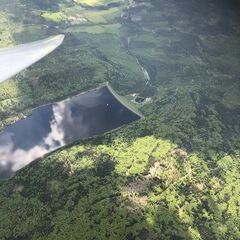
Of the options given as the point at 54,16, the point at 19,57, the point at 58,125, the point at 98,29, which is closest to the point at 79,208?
the point at 19,57

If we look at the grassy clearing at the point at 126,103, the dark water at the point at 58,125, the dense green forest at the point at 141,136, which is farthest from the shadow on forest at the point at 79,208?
the grassy clearing at the point at 126,103

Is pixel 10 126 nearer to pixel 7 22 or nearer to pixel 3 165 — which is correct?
pixel 3 165

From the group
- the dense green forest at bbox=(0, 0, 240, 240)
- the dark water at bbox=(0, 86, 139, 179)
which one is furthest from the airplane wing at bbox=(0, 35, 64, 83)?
the dense green forest at bbox=(0, 0, 240, 240)

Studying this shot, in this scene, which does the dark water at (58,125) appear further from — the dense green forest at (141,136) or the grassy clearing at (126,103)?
the dense green forest at (141,136)

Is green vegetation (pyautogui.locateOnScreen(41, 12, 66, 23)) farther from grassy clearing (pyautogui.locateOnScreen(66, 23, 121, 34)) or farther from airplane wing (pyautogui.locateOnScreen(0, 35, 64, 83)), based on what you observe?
airplane wing (pyautogui.locateOnScreen(0, 35, 64, 83))

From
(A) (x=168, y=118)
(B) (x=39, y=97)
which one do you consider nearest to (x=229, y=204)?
(A) (x=168, y=118)

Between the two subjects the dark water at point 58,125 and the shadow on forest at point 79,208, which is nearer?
the shadow on forest at point 79,208

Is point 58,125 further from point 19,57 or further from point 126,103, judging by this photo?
point 19,57
